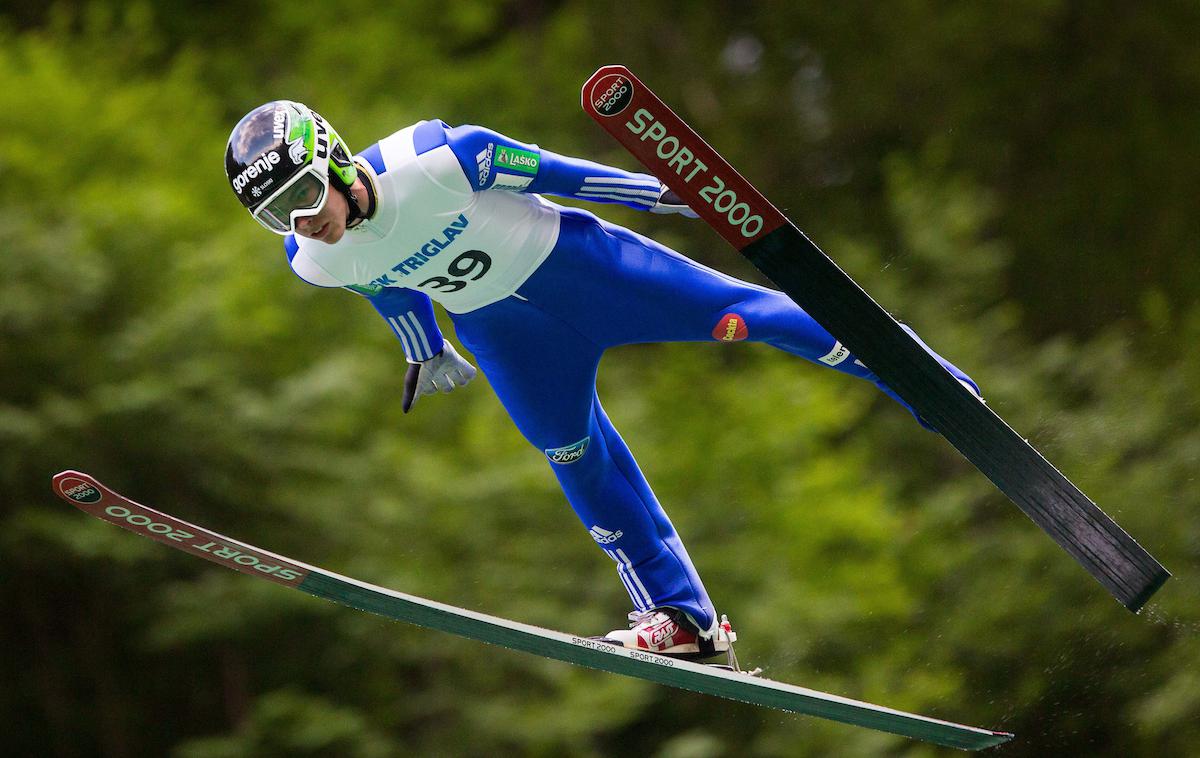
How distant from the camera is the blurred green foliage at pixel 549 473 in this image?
8375mm

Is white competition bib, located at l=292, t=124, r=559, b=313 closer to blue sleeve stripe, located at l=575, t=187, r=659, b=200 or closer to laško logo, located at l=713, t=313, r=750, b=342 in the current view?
blue sleeve stripe, located at l=575, t=187, r=659, b=200

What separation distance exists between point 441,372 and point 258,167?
93 cm

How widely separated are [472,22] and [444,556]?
6182 millimetres

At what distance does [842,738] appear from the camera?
320 inches

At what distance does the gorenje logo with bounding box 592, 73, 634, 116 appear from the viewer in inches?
132

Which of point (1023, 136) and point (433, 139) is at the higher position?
point (1023, 136)

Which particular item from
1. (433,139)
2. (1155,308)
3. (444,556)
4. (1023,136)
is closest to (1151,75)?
(1023,136)

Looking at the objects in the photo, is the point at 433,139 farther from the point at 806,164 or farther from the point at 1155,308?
the point at 806,164

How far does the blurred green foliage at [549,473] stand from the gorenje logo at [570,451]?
9.94 ft

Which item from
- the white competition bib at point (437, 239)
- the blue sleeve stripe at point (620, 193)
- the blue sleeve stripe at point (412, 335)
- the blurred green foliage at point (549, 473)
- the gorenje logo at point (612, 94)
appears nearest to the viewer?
the gorenje logo at point (612, 94)

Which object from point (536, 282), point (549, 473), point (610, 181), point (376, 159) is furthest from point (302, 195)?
point (549, 473)

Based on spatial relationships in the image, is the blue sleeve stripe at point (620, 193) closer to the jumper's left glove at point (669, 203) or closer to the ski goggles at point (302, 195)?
the jumper's left glove at point (669, 203)

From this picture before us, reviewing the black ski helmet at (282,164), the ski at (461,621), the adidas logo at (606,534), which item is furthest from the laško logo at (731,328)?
the black ski helmet at (282,164)

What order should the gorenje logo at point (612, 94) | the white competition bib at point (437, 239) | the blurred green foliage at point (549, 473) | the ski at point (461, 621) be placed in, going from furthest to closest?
1. the blurred green foliage at point (549, 473)
2. the ski at point (461, 621)
3. the white competition bib at point (437, 239)
4. the gorenje logo at point (612, 94)
